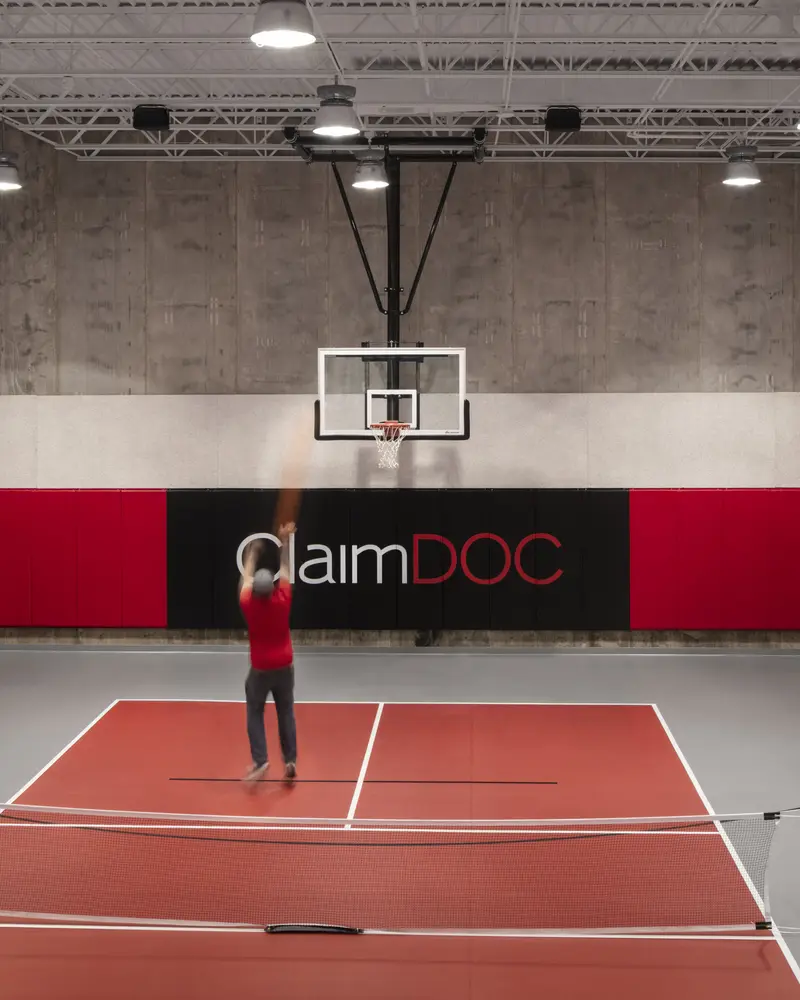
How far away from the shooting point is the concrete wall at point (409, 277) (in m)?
18.0

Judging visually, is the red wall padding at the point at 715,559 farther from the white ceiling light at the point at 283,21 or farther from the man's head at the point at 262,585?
the white ceiling light at the point at 283,21

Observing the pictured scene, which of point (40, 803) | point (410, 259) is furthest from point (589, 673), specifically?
point (40, 803)

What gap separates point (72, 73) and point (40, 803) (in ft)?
27.1

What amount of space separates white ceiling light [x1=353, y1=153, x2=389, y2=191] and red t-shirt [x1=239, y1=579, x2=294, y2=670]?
289 inches

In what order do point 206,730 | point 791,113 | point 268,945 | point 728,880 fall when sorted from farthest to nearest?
point 791,113, point 206,730, point 728,880, point 268,945

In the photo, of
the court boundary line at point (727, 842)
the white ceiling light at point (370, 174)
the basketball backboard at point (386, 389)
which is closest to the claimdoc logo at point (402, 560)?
the basketball backboard at point (386, 389)

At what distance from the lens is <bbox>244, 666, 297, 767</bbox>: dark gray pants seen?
1038cm

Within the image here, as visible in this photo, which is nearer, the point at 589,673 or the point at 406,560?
the point at 589,673

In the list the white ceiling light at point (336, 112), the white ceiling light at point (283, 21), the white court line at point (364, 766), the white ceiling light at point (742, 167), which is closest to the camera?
the white ceiling light at point (283, 21)

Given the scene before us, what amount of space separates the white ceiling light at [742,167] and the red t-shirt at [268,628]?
949 cm

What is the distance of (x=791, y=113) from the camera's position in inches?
637

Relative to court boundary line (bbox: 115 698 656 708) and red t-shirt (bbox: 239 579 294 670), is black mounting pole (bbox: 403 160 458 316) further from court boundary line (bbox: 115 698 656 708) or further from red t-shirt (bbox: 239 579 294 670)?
red t-shirt (bbox: 239 579 294 670)

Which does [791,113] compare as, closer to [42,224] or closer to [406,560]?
[406,560]

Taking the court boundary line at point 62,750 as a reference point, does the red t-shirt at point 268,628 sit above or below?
above
